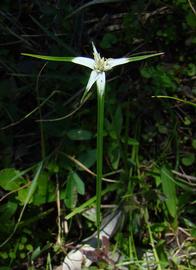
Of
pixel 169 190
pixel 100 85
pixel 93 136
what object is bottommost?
pixel 169 190

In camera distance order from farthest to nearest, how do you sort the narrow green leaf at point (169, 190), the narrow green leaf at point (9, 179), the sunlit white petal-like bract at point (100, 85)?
1. the narrow green leaf at point (169, 190)
2. the narrow green leaf at point (9, 179)
3. the sunlit white petal-like bract at point (100, 85)

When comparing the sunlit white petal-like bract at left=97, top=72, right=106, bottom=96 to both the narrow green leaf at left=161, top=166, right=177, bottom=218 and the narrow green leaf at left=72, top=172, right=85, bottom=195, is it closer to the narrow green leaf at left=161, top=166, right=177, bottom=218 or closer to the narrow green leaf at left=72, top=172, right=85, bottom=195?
the narrow green leaf at left=72, top=172, right=85, bottom=195

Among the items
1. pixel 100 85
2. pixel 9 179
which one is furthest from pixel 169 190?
pixel 100 85

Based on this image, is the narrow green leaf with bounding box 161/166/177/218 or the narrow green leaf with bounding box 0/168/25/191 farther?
the narrow green leaf with bounding box 161/166/177/218

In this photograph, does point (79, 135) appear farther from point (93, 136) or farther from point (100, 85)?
point (100, 85)

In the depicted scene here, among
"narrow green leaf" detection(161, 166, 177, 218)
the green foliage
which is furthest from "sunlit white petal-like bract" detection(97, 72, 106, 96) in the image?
"narrow green leaf" detection(161, 166, 177, 218)

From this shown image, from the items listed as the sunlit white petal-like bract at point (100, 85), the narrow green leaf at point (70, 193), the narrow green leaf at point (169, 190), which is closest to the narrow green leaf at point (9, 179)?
the narrow green leaf at point (70, 193)

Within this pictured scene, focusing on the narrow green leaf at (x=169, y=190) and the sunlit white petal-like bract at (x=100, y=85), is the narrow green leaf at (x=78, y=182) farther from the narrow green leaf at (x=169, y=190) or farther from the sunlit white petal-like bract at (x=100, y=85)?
the sunlit white petal-like bract at (x=100, y=85)

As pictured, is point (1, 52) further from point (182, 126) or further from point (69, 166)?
point (182, 126)

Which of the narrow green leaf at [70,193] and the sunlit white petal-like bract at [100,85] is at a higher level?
the sunlit white petal-like bract at [100,85]
